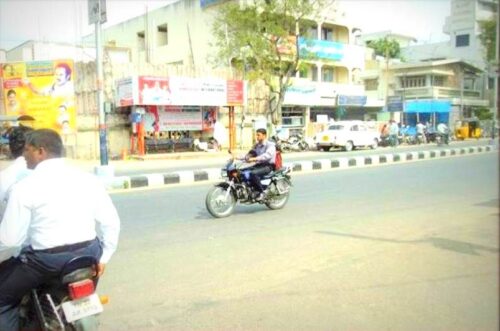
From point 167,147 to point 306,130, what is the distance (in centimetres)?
1106

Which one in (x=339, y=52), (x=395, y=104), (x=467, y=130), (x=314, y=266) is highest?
(x=339, y=52)

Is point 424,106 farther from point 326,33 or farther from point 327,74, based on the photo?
point 326,33

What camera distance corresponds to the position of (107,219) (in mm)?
2967

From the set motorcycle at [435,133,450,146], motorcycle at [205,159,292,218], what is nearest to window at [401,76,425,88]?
motorcycle at [435,133,450,146]

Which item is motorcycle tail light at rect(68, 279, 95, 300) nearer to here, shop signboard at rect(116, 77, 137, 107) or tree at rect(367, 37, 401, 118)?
shop signboard at rect(116, 77, 137, 107)

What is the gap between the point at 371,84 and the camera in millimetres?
44812

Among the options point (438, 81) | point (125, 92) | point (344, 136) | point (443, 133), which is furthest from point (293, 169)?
point (438, 81)

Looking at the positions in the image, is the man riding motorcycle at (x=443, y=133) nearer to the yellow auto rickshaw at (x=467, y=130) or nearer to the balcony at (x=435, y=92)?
the yellow auto rickshaw at (x=467, y=130)

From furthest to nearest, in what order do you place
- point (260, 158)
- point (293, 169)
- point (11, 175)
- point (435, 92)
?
point (435, 92) < point (293, 169) < point (260, 158) < point (11, 175)

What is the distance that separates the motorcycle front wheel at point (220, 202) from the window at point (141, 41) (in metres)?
32.1

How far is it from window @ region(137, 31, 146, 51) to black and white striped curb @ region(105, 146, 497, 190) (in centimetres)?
2425

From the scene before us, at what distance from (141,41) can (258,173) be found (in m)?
32.6

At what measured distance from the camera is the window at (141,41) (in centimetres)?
3794

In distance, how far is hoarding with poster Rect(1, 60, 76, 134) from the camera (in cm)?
2170
